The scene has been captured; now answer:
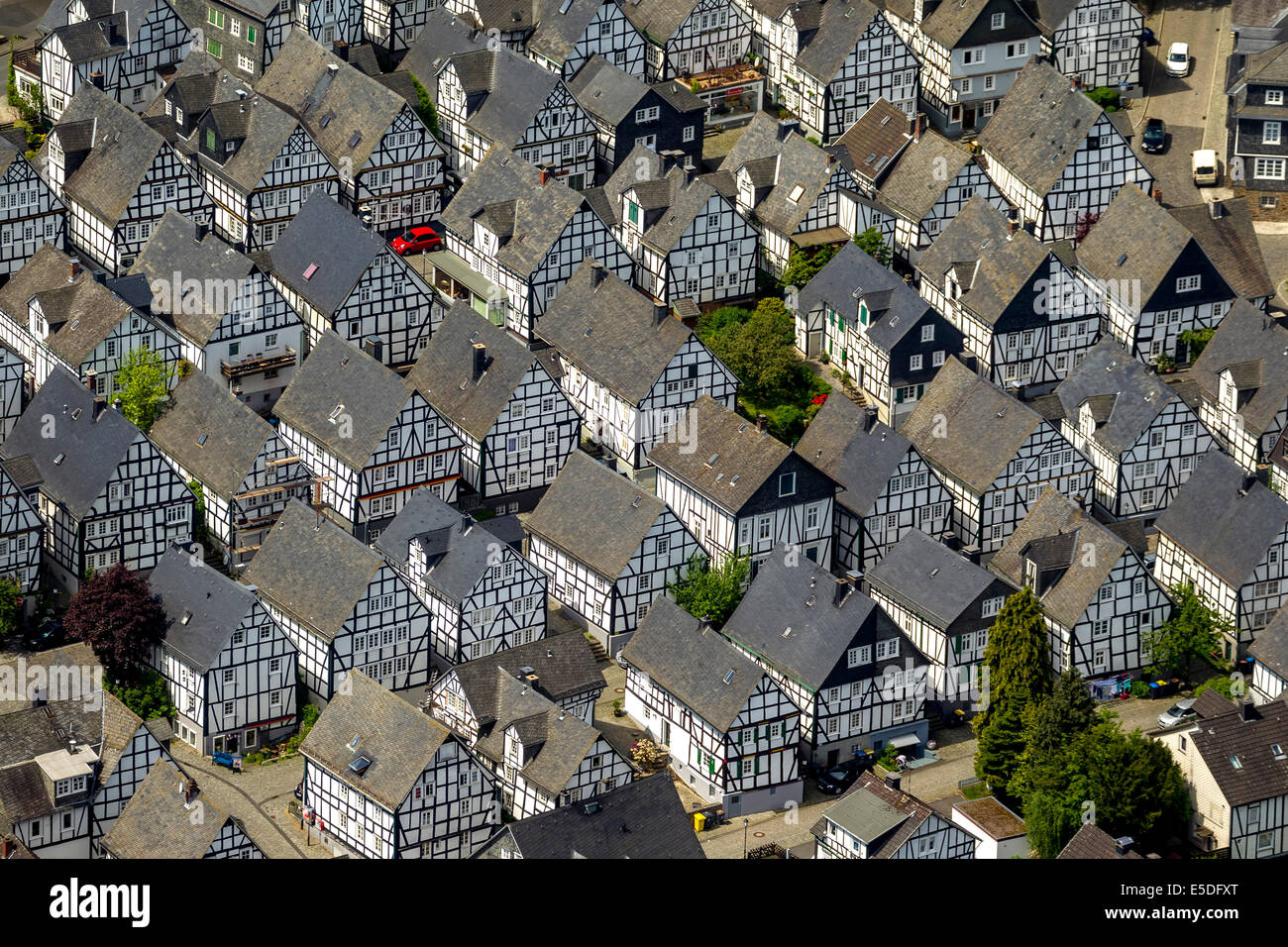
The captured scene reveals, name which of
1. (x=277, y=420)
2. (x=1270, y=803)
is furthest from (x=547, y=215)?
(x=1270, y=803)

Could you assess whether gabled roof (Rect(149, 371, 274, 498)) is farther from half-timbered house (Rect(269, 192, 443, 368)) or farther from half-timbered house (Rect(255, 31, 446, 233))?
half-timbered house (Rect(255, 31, 446, 233))

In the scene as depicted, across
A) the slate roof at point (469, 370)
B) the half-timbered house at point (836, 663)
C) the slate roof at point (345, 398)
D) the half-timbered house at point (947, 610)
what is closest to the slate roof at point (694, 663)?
the half-timbered house at point (836, 663)

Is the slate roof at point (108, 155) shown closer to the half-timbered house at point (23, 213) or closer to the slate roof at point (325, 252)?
the half-timbered house at point (23, 213)

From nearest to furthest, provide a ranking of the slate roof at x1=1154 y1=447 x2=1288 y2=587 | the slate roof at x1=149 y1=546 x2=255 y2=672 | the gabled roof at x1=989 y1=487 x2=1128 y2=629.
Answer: the slate roof at x1=149 y1=546 x2=255 y2=672 < the gabled roof at x1=989 y1=487 x2=1128 y2=629 < the slate roof at x1=1154 y1=447 x2=1288 y2=587

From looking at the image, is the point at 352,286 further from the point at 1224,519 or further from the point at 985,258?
the point at 1224,519

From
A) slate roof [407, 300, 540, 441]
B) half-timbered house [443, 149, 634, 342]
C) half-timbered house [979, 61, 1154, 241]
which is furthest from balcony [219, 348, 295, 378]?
half-timbered house [979, 61, 1154, 241]
